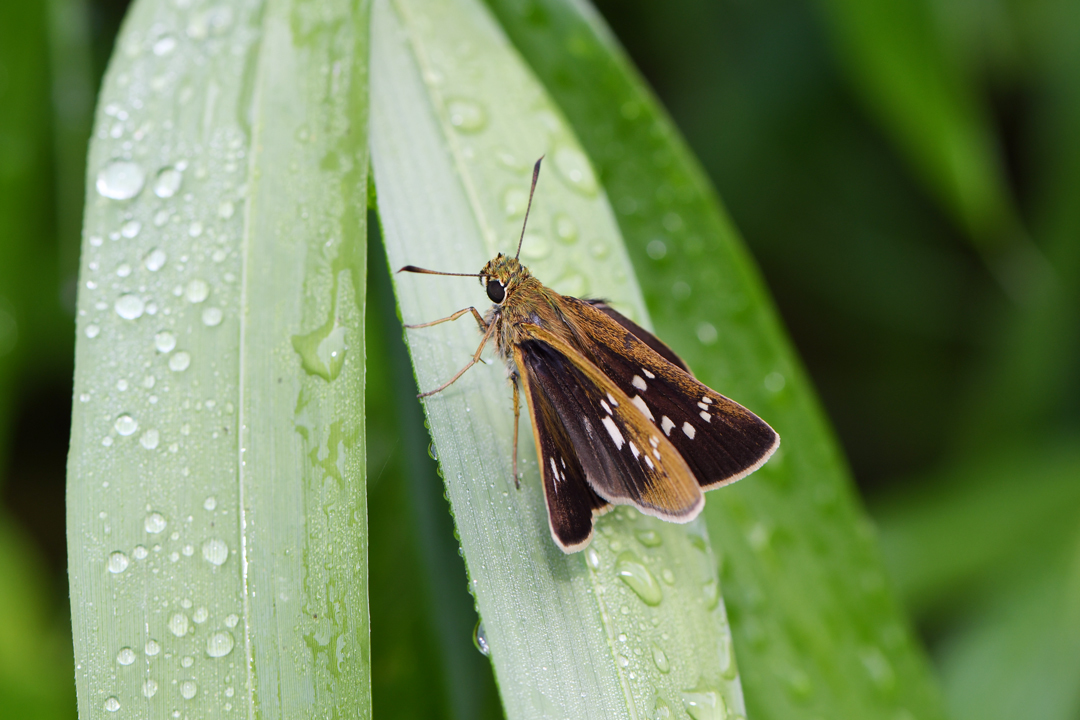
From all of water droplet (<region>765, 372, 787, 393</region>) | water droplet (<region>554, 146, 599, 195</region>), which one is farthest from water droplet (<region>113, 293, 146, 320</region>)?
water droplet (<region>765, 372, 787, 393</region>)

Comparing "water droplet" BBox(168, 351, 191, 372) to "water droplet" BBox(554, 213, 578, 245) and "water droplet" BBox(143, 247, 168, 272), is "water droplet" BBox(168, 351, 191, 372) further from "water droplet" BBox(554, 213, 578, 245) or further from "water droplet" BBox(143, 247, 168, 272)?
"water droplet" BBox(554, 213, 578, 245)

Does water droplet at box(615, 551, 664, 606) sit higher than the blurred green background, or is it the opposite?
the blurred green background

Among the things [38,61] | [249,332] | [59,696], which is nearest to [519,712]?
[249,332]

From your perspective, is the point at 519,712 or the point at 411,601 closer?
the point at 519,712

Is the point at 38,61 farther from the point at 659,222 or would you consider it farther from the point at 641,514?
the point at 641,514

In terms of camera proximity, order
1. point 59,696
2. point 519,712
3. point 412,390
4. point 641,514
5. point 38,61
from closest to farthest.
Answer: point 519,712 < point 641,514 < point 412,390 < point 38,61 < point 59,696

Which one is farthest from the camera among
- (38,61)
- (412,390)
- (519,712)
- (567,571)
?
(38,61)

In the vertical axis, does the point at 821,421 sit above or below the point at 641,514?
above
